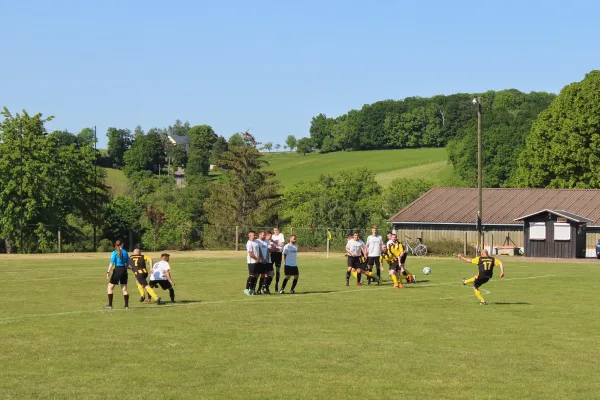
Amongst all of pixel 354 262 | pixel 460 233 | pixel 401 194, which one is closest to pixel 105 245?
pixel 460 233

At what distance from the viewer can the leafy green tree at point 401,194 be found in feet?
336

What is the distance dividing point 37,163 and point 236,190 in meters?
31.3

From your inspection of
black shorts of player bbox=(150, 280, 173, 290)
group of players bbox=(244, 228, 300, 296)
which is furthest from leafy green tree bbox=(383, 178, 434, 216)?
black shorts of player bbox=(150, 280, 173, 290)

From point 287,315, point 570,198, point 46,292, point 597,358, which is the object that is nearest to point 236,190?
point 570,198

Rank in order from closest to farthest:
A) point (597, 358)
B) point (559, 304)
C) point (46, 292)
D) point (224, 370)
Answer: point (224, 370), point (597, 358), point (559, 304), point (46, 292)

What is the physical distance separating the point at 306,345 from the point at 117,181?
501ft

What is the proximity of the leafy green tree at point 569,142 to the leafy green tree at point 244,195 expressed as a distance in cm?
2994

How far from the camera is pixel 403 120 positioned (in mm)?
180500

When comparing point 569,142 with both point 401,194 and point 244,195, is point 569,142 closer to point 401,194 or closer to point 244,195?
point 401,194

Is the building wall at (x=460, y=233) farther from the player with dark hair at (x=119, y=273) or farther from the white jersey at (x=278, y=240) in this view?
the player with dark hair at (x=119, y=273)

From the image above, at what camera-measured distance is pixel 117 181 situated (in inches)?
6604

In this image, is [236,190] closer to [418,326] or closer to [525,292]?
[525,292]

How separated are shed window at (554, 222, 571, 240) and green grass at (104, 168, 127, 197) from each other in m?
95.4

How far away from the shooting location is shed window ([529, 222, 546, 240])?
63.4 metres
